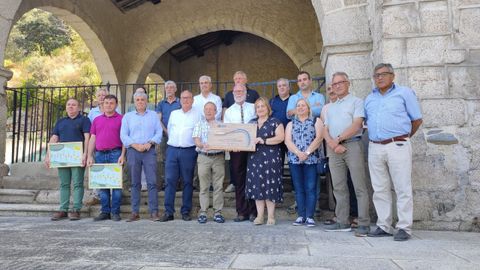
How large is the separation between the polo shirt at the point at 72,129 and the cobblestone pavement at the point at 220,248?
117 cm

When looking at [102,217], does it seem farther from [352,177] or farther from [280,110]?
[352,177]

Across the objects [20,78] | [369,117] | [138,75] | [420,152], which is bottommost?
[420,152]

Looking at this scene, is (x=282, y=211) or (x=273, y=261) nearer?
(x=273, y=261)

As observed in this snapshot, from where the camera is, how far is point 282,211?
446 centimetres

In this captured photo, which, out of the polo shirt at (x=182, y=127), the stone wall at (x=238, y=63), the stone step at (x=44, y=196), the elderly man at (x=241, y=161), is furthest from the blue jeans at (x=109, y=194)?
the stone wall at (x=238, y=63)

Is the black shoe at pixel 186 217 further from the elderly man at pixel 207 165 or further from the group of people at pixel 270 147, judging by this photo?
the elderly man at pixel 207 165

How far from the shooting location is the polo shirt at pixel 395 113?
3.19 metres

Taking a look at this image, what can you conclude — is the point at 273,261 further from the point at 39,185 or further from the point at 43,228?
the point at 39,185

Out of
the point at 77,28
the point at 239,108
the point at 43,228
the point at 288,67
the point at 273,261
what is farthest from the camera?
the point at 288,67

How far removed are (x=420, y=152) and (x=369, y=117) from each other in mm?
686

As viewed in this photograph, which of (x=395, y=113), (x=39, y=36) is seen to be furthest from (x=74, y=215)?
(x=39, y=36)

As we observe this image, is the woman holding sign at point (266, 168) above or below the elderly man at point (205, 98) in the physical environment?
below

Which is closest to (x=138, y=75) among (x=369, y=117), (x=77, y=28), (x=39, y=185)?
(x=77, y=28)

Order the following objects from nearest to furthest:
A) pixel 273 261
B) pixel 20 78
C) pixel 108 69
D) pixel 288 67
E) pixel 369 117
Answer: pixel 273 261
pixel 369 117
pixel 108 69
pixel 288 67
pixel 20 78
